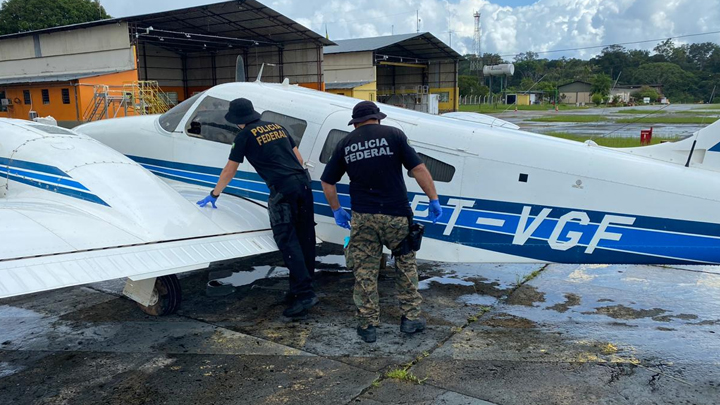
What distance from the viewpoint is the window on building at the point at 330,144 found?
629 cm

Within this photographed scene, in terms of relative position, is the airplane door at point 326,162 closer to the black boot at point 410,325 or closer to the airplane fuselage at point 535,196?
the airplane fuselage at point 535,196

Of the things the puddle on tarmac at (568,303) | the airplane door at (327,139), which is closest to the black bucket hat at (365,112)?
the airplane door at (327,139)

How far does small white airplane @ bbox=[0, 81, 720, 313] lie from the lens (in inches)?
190

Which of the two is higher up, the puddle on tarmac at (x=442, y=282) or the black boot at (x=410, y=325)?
the black boot at (x=410, y=325)

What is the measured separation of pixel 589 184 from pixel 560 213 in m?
0.38

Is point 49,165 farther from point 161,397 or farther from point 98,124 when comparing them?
point 161,397

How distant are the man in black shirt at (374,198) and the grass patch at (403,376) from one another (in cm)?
66

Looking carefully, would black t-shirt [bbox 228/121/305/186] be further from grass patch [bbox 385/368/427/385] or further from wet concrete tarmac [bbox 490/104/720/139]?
wet concrete tarmac [bbox 490/104/720/139]

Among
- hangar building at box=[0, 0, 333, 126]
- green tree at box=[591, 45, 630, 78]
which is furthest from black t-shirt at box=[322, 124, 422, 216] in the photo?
green tree at box=[591, 45, 630, 78]

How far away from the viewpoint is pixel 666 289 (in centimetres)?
677

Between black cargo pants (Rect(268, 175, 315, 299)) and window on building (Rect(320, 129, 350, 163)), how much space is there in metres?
0.56

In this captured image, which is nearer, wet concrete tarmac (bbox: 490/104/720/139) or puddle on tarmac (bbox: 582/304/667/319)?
puddle on tarmac (bbox: 582/304/667/319)

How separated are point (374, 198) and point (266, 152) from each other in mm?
1426

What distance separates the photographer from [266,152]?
571cm
